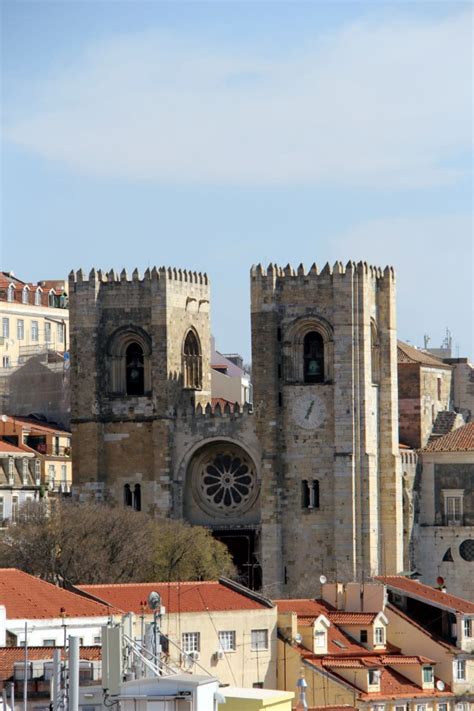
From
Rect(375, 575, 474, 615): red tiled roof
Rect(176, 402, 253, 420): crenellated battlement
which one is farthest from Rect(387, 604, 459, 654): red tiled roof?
Rect(176, 402, 253, 420): crenellated battlement

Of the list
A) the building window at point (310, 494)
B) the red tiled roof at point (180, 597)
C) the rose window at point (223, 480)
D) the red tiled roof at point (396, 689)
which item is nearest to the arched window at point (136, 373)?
the rose window at point (223, 480)

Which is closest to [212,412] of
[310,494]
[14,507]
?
[310,494]

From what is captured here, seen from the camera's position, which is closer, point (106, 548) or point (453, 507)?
point (106, 548)

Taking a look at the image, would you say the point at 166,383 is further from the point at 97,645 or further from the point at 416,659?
the point at 97,645

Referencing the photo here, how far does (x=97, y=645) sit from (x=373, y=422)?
42.5m

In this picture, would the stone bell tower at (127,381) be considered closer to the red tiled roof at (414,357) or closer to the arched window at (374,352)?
the arched window at (374,352)

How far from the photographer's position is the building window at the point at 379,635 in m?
94.1

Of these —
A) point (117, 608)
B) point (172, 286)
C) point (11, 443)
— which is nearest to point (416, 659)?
point (117, 608)

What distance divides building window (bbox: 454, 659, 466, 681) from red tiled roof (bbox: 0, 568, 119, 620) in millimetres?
12258

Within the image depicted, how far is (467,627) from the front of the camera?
316 ft

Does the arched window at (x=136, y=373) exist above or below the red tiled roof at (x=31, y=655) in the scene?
above

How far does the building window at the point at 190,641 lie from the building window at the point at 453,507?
129 ft

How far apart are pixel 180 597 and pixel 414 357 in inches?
1850

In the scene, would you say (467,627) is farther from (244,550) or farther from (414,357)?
(414,357)
